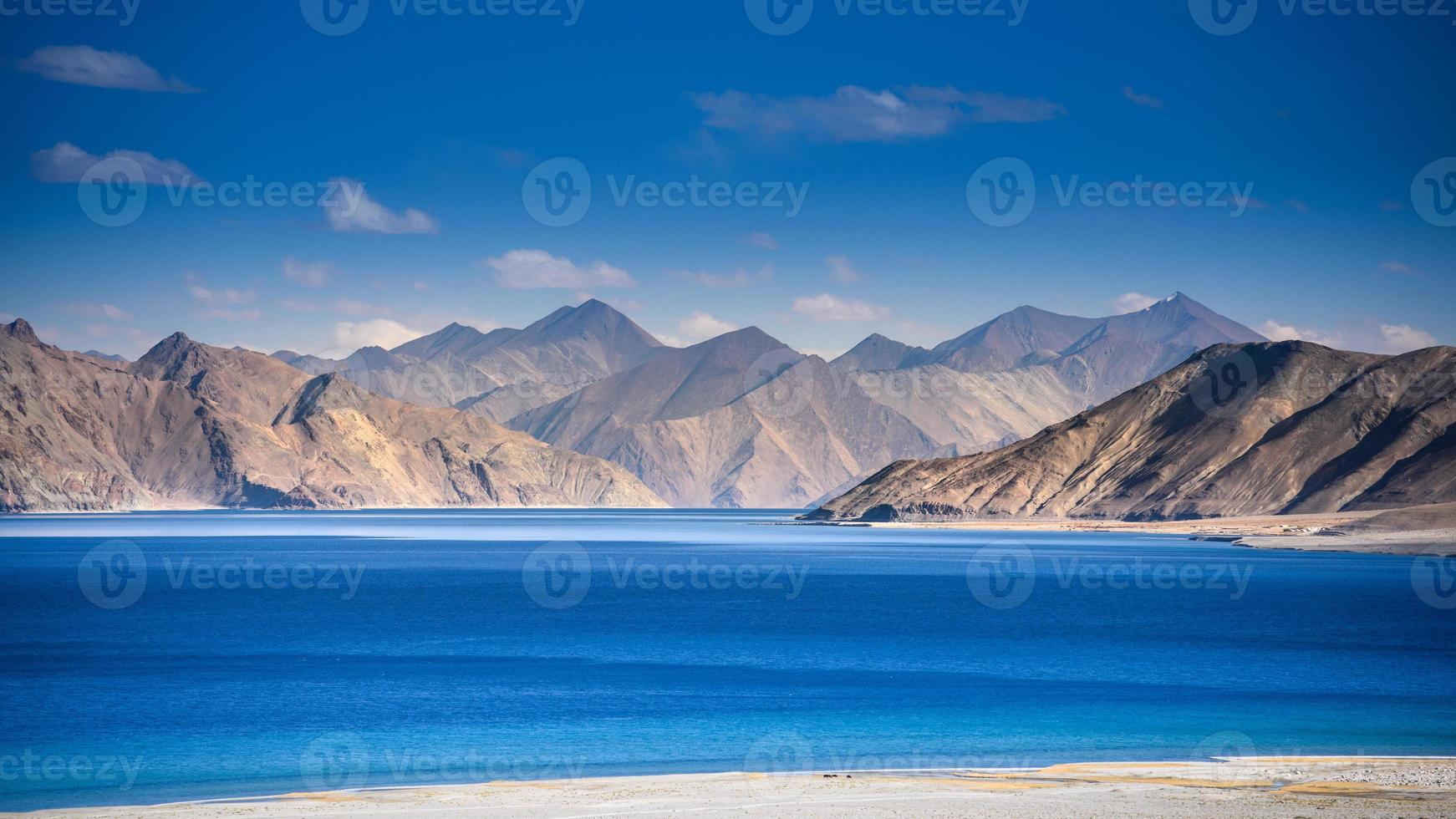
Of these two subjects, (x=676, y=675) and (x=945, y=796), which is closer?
(x=945, y=796)

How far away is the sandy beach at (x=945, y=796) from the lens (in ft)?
95.3

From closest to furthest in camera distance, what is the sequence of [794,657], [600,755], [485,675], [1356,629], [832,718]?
[600,755]
[832,718]
[485,675]
[794,657]
[1356,629]

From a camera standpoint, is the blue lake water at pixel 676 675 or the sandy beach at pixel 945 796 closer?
the sandy beach at pixel 945 796

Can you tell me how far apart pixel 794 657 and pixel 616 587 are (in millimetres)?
49049

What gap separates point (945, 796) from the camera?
3105 cm

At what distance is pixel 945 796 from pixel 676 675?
27.6 m

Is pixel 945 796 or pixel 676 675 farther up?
pixel 945 796

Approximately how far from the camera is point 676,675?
189 feet

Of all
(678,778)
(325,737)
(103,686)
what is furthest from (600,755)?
(103,686)

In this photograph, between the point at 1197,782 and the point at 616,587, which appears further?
the point at 616,587

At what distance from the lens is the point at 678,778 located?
114ft

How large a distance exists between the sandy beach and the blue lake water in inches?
102

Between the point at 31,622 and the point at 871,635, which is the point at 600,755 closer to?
the point at 871,635

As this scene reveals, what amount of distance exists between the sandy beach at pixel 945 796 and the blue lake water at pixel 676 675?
2.59 metres
